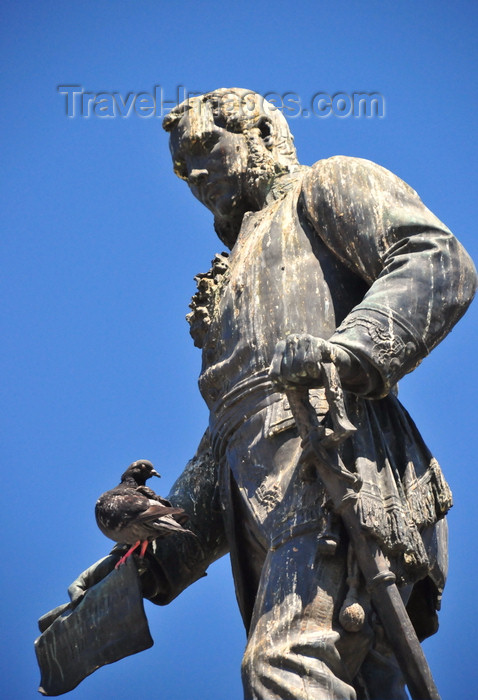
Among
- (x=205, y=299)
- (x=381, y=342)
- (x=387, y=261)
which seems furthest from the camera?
(x=205, y=299)

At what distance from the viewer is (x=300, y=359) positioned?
7082 millimetres

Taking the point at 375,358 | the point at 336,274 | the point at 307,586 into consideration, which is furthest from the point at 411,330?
the point at 307,586

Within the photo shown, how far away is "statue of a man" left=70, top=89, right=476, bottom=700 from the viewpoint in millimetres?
7156

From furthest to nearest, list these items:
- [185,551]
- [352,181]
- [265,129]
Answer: [265,129] < [185,551] < [352,181]

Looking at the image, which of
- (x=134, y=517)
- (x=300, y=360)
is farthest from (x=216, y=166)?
(x=300, y=360)

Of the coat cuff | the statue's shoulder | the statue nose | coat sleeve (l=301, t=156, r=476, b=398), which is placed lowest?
the coat cuff

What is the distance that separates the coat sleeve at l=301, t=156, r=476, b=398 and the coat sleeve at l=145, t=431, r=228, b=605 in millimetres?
1435

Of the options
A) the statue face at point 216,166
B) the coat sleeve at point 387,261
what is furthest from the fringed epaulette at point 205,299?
the coat sleeve at point 387,261

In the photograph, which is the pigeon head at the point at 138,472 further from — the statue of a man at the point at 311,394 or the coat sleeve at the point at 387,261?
the coat sleeve at the point at 387,261

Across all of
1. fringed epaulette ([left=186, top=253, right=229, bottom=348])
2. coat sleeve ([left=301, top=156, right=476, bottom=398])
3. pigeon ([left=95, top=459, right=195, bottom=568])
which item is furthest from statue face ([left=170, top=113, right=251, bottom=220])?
pigeon ([left=95, top=459, right=195, bottom=568])

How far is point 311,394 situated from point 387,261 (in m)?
0.80

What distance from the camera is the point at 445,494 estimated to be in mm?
7797

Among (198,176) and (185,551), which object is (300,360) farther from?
(198,176)

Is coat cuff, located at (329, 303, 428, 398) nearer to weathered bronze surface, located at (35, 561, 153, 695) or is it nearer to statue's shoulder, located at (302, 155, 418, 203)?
statue's shoulder, located at (302, 155, 418, 203)
